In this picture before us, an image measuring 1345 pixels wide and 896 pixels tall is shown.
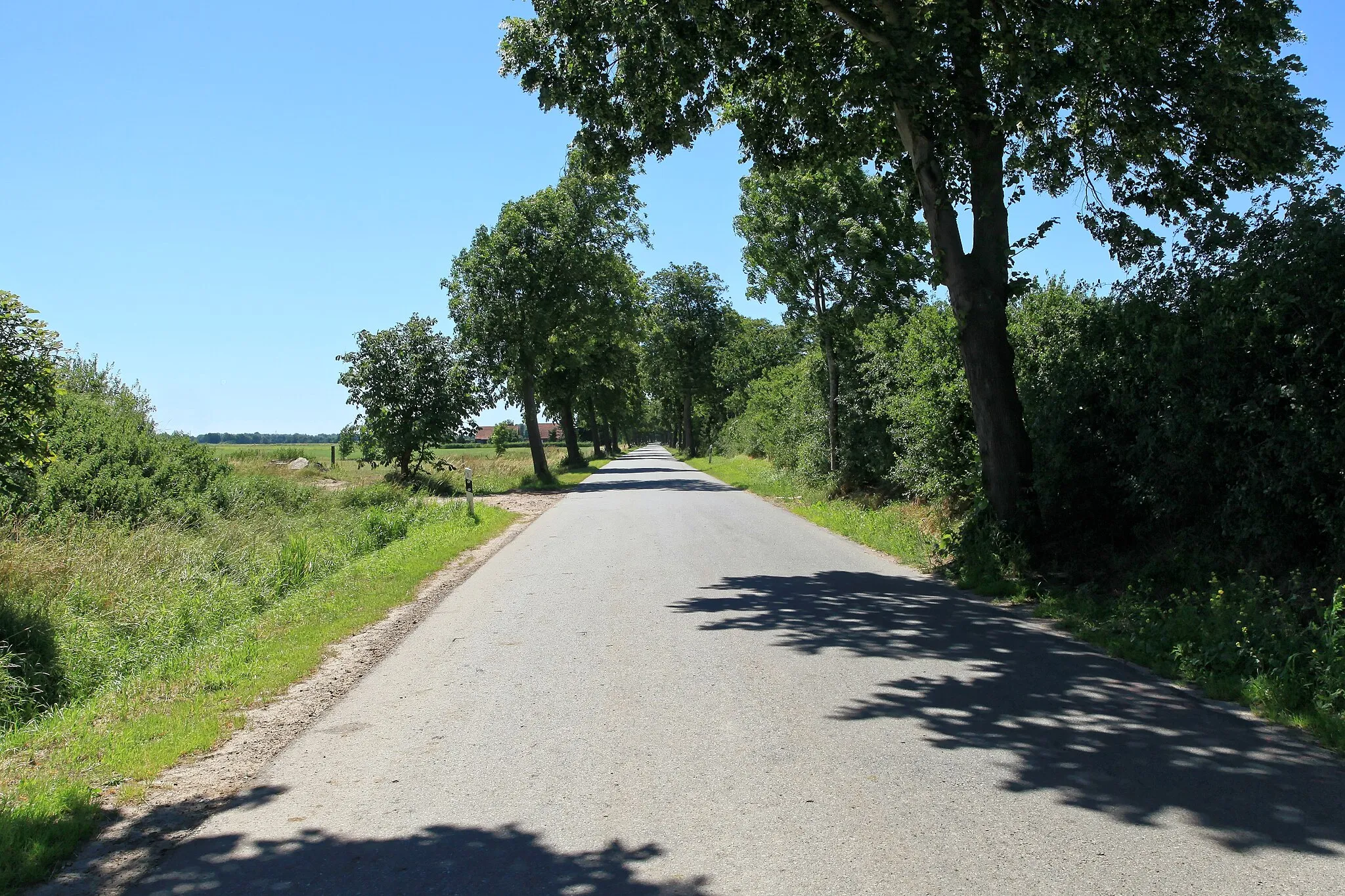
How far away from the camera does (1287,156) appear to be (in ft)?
33.4

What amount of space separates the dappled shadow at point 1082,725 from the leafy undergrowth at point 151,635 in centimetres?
426

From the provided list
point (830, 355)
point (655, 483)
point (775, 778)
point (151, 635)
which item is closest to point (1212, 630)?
point (775, 778)

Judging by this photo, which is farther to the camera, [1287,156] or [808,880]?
[1287,156]

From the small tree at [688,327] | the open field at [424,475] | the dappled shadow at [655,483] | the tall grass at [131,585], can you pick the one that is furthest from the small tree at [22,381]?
the small tree at [688,327]

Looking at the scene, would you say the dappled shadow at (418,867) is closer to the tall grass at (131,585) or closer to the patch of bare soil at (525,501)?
the tall grass at (131,585)

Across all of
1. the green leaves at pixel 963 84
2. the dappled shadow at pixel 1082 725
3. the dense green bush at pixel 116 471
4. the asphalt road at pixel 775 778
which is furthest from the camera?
the dense green bush at pixel 116 471

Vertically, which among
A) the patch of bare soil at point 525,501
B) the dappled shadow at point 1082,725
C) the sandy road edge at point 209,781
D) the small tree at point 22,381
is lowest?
the dappled shadow at point 1082,725

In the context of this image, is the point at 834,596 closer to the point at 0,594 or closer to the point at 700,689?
the point at 700,689

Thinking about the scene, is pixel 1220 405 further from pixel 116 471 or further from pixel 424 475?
pixel 424 475

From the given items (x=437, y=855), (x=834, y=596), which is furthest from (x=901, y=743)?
(x=834, y=596)

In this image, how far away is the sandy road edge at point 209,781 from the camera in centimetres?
411

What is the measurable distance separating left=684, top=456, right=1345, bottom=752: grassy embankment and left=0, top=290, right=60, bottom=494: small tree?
35.9 ft

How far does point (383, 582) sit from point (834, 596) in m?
6.09

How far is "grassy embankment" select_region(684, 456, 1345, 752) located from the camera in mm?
6043
